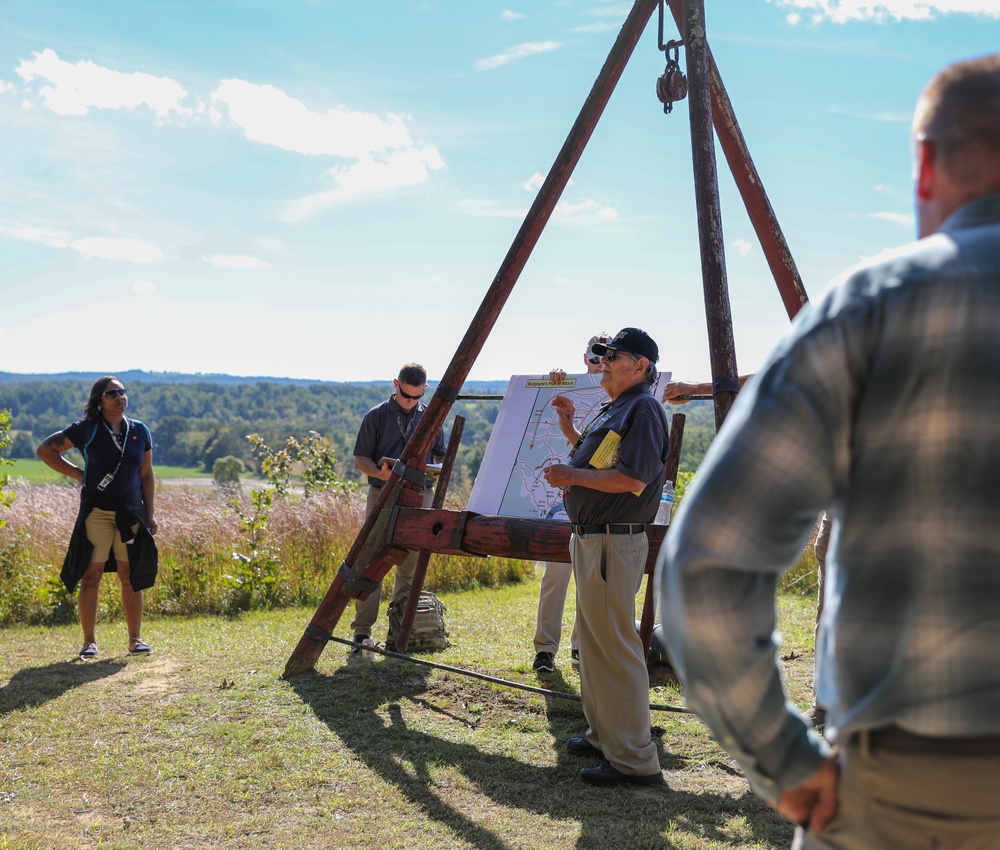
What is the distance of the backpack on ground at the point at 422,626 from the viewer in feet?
23.8

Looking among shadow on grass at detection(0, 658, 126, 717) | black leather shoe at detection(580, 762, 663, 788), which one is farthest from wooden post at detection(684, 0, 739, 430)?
shadow on grass at detection(0, 658, 126, 717)

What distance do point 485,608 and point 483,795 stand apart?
506cm

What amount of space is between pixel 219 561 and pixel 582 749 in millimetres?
6047

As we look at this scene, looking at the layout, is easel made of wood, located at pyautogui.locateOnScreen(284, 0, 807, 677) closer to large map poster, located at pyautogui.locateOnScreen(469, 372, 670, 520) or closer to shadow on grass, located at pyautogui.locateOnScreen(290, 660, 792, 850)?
large map poster, located at pyautogui.locateOnScreen(469, 372, 670, 520)

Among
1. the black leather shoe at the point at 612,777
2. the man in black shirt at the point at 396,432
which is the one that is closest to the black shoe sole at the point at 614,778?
the black leather shoe at the point at 612,777

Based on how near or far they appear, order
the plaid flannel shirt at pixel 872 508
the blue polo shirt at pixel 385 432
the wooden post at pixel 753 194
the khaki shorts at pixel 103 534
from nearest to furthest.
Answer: the plaid flannel shirt at pixel 872 508 → the wooden post at pixel 753 194 → the khaki shorts at pixel 103 534 → the blue polo shirt at pixel 385 432

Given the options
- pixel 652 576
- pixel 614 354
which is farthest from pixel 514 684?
pixel 614 354

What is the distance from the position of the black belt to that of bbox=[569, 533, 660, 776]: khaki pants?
0.02m

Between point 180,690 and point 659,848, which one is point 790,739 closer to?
point 659,848

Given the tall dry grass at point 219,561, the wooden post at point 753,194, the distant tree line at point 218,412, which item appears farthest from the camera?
the distant tree line at point 218,412

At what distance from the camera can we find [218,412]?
338 ft

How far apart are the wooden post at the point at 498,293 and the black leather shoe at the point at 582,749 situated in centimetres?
179

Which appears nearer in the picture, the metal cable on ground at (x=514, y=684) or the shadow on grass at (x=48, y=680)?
the metal cable on ground at (x=514, y=684)

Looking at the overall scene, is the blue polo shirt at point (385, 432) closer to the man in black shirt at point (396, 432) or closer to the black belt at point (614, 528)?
the man in black shirt at point (396, 432)
